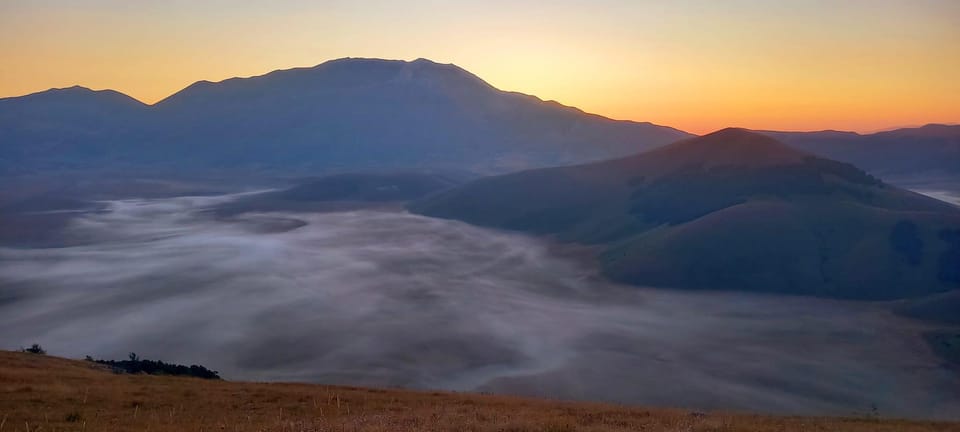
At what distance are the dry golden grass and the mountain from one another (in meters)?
77.5

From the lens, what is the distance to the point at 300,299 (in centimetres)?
8800

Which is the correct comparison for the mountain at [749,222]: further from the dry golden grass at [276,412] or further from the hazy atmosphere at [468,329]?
the dry golden grass at [276,412]

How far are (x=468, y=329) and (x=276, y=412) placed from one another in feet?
162

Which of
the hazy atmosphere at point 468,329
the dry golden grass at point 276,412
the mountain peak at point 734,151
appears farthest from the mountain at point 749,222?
the dry golden grass at point 276,412

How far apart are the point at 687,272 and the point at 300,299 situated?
56202 mm

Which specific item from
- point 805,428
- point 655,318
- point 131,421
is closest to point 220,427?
point 131,421

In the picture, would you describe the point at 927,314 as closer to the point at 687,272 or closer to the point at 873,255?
the point at 873,255

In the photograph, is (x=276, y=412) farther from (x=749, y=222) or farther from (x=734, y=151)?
(x=734, y=151)

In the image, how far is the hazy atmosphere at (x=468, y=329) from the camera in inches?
2271

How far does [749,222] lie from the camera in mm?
118812

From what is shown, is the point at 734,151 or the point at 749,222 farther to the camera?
the point at 734,151

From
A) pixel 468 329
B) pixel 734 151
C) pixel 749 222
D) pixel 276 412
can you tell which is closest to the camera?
pixel 276 412

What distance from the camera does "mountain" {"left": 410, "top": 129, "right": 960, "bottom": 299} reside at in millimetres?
102125

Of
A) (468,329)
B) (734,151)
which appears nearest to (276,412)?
(468,329)
